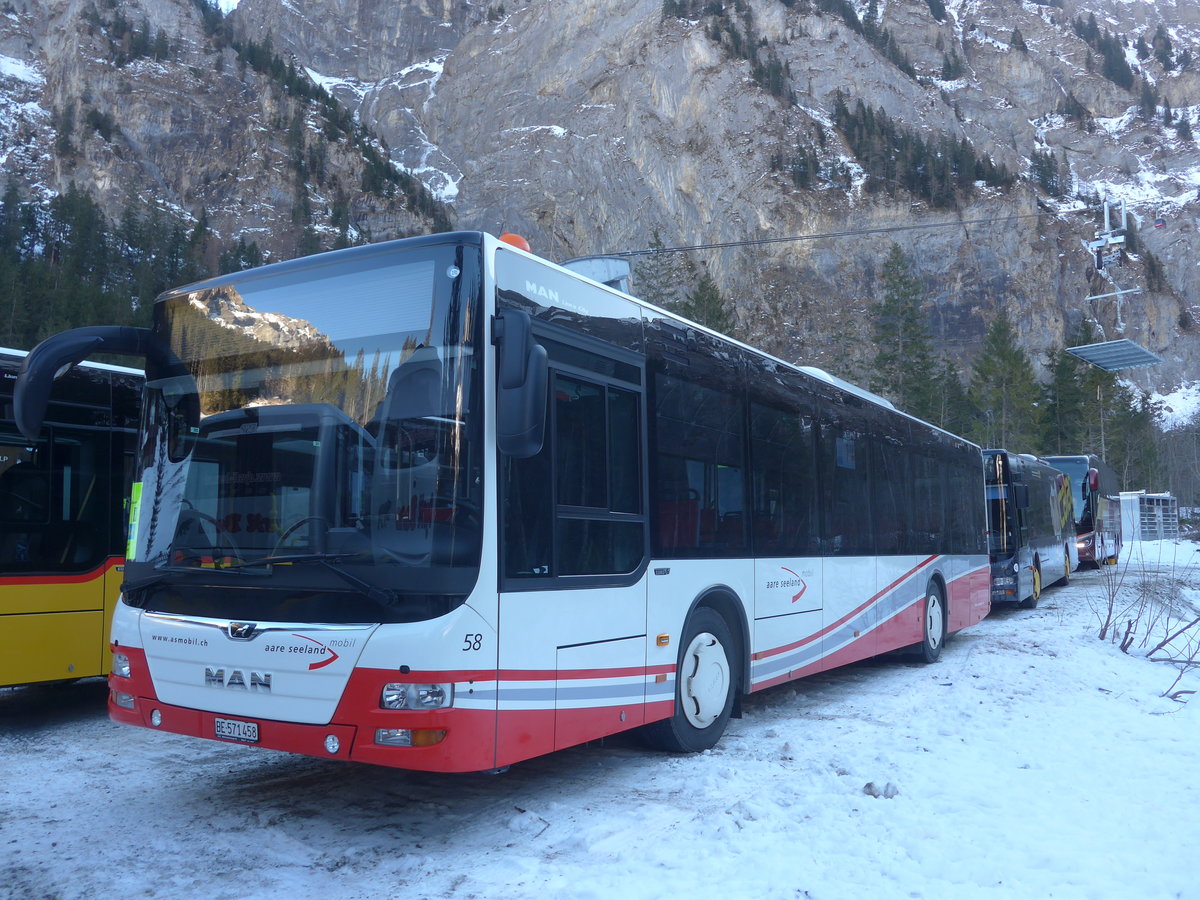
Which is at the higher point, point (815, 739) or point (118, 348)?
point (118, 348)

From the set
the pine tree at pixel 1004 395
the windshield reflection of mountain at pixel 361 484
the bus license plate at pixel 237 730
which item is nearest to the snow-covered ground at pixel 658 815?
the bus license plate at pixel 237 730

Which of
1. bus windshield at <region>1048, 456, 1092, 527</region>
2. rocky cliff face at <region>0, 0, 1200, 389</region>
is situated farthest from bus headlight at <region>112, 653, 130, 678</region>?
rocky cliff face at <region>0, 0, 1200, 389</region>

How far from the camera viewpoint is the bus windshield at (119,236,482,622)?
463cm

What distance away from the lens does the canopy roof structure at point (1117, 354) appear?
97.3 feet

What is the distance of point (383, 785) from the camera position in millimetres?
5996

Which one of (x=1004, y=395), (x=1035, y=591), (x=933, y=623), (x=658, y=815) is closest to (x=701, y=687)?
(x=658, y=815)

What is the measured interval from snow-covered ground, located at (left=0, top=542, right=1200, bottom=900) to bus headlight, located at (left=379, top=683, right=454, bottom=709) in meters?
0.77

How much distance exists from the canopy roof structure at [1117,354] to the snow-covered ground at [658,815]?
24357mm

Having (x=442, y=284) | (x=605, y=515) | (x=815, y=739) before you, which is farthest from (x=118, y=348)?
(x=815, y=739)

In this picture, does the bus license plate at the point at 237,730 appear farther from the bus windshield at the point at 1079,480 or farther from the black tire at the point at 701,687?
the bus windshield at the point at 1079,480

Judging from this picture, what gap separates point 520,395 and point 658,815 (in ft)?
8.11

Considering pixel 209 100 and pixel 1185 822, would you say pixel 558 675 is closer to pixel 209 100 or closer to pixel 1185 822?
pixel 1185 822

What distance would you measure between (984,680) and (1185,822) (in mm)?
4814

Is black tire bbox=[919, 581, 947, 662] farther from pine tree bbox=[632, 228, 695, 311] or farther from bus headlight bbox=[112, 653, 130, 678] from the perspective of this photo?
pine tree bbox=[632, 228, 695, 311]
